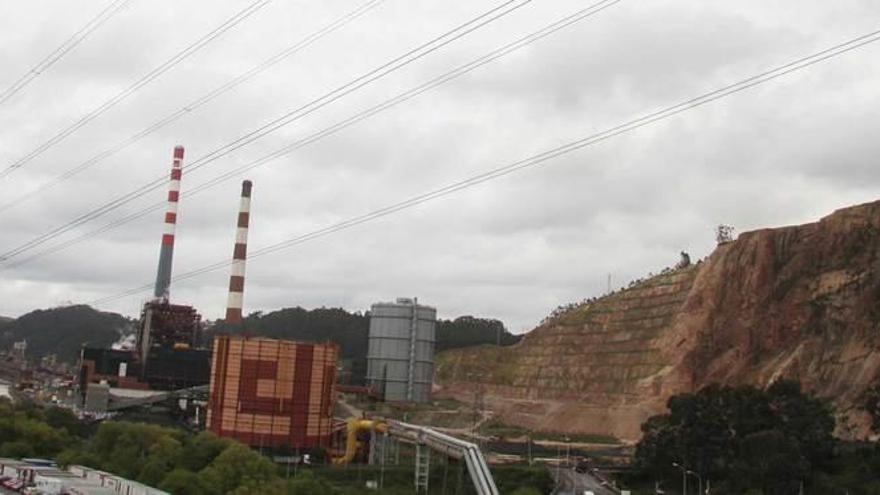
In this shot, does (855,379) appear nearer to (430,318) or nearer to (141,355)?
(430,318)

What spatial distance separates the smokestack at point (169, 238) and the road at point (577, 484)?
70.5m

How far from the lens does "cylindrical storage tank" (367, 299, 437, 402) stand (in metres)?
119

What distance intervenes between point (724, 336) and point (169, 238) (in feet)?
249

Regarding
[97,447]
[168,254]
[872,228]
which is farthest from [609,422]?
[168,254]

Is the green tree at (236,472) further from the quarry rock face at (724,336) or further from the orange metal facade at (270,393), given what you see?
the quarry rock face at (724,336)

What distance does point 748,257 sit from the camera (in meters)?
104

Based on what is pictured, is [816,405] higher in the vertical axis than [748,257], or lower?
lower

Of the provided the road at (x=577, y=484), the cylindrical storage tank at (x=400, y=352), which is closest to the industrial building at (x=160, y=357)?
the cylindrical storage tank at (x=400, y=352)

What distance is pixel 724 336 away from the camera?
10312cm

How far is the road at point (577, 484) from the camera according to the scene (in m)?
69.9

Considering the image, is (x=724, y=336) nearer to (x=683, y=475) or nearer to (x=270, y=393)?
(x=683, y=475)

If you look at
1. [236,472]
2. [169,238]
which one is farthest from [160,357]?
[236,472]

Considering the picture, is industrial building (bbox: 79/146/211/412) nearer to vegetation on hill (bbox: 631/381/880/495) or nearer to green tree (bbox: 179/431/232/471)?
green tree (bbox: 179/431/232/471)

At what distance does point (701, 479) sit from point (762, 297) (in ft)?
128
